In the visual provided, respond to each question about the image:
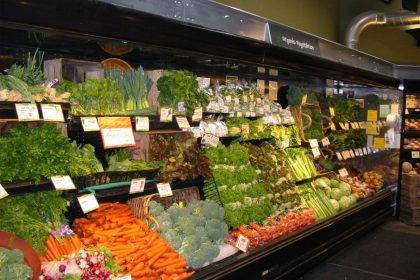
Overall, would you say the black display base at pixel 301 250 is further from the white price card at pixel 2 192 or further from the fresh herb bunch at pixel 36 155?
the white price card at pixel 2 192

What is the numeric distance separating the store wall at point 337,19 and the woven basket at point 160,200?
2303 millimetres

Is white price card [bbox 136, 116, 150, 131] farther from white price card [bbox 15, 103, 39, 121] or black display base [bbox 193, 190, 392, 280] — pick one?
black display base [bbox 193, 190, 392, 280]

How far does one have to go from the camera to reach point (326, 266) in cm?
513

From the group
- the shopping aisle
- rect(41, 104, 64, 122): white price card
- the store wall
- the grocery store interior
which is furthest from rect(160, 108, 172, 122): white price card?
the shopping aisle

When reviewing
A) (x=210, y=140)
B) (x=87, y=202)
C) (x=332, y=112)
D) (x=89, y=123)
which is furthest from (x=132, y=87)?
(x=332, y=112)

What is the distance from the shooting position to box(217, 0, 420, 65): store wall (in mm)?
6336

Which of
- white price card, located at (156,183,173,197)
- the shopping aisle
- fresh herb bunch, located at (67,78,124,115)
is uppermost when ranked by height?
fresh herb bunch, located at (67,78,124,115)

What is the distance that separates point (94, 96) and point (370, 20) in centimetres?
644

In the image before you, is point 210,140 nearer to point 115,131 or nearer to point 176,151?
point 176,151

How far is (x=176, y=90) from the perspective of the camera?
375cm

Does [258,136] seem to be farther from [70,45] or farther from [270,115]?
[70,45]

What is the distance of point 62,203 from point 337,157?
4923 millimetres

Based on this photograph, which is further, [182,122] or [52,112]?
[182,122]

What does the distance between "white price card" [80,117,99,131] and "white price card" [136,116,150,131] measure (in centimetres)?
38
